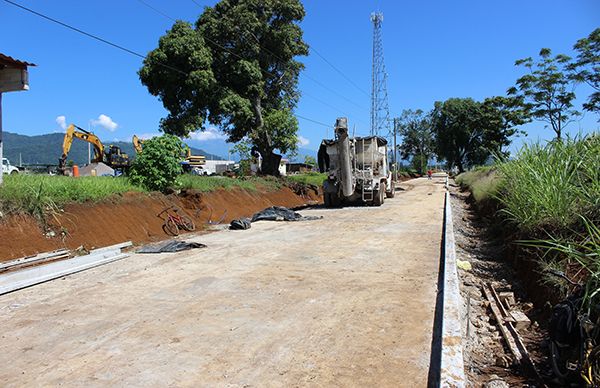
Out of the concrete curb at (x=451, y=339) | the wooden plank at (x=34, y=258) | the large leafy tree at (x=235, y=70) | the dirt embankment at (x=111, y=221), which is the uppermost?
the large leafy tree at (x=235, y=70)

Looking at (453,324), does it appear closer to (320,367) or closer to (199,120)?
(320,367)

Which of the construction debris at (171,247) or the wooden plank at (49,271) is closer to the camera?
the wooden plank at (49,271)

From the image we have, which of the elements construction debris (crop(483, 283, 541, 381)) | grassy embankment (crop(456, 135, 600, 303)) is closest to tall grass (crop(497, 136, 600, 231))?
grassy embankment (crop(456, 135, 600, 303))

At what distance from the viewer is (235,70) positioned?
25.6 metres

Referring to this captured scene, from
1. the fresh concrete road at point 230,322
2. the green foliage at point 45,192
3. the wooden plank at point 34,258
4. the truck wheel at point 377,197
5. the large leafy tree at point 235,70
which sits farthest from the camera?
the large leafy tree at point 235,70

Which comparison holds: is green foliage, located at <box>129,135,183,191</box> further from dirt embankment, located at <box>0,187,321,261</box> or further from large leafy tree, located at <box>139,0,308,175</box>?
large leafy tree, located at <box>139,0,308,175</box>

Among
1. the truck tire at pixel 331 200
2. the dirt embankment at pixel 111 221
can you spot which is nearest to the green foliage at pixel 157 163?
the dirt embankment at pixel 111 221

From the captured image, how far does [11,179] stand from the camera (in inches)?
431

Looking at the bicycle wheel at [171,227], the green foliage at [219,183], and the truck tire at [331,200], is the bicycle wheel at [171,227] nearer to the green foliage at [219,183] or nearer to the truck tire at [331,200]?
the green foliage at [219,183]

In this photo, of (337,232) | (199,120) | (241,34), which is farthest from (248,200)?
(241,34)

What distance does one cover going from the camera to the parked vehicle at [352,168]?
19.9 m

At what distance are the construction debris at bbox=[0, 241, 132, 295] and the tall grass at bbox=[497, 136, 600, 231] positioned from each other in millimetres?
7768

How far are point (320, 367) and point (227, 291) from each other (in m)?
2.83

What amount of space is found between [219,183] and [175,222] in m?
6.36
